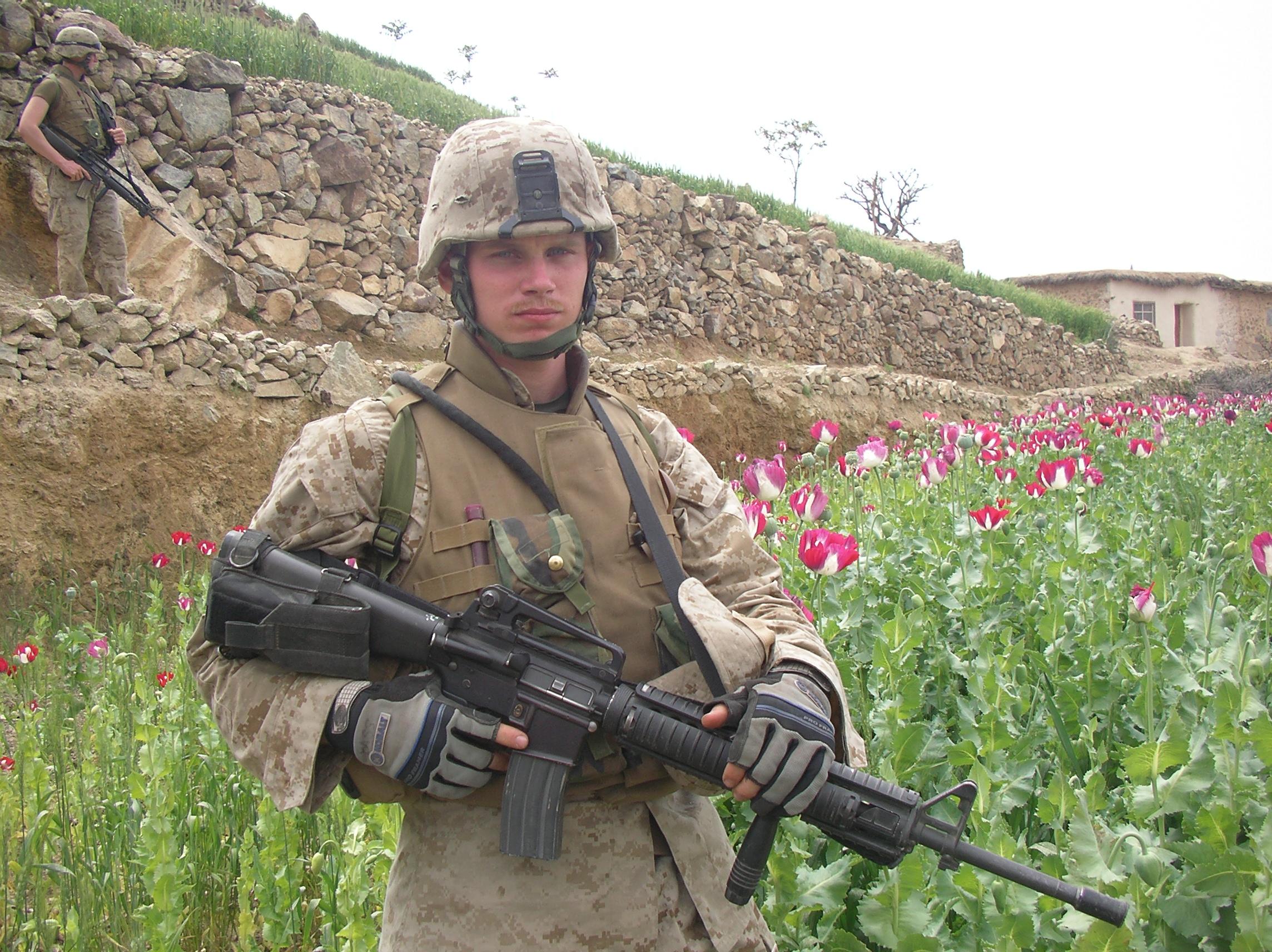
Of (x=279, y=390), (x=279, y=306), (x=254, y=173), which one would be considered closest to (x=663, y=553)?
(x=279, y=390)

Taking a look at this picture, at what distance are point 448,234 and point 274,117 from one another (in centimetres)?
926

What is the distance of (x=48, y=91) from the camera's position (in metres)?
6.23

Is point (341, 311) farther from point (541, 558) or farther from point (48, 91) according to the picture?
point (541, 558)

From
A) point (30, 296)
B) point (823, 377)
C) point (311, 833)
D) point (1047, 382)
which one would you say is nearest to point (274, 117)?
point (30, 296)

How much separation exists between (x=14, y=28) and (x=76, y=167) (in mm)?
2205

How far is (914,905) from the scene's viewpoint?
5.85 ft

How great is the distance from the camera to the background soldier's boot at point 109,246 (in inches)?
263

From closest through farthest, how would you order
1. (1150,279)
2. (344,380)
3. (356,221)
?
(344,380), (356,221), (1150,279)

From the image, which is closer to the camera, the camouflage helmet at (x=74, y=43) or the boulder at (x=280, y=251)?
the camouflage helmet at (x=74, y=43)

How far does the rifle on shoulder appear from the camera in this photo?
4.33ft

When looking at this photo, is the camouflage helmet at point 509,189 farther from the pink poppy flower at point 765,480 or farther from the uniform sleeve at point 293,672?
the pink poppy flower at point 765,480

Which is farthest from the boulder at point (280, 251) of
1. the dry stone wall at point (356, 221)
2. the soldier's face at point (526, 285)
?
the soldier's face at point (526, 285)

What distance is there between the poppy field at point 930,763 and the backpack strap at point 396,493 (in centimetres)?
→ 109

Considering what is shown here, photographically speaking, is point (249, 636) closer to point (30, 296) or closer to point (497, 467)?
point (497, 467)
